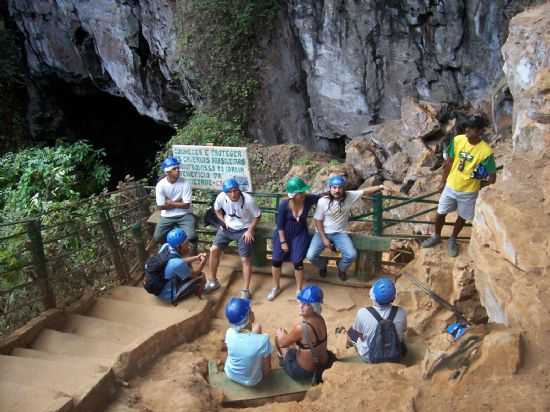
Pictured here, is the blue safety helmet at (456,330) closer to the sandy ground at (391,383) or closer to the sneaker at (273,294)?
the sandy ground at (391,383)

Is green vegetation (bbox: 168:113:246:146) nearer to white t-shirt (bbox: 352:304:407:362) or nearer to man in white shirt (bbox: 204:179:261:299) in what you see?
man in white shirt (bbox: 204:179:261:299)

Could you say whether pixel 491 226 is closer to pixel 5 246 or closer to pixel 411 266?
pixel 411 266

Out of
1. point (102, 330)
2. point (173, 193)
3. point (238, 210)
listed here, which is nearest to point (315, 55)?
point (173, 193)

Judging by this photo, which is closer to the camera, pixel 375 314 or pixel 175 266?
pixel 375 314

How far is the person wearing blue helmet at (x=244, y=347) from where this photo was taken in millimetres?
3986

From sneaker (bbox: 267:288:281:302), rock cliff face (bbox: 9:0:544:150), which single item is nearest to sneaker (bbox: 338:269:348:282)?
sneaker (bbox: 267:288:281:302)

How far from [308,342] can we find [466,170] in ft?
8.01

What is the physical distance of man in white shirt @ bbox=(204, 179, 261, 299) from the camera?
5680 millimetres

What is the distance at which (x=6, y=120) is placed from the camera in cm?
1816

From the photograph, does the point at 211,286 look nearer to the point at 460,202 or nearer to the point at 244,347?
the point at 244,347

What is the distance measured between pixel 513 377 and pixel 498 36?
10.9 metres

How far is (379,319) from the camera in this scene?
4.03 metres

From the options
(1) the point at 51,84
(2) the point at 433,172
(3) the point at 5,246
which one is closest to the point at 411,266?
(3) the point at 5,246

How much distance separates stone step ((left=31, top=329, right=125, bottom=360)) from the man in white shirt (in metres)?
1.50
